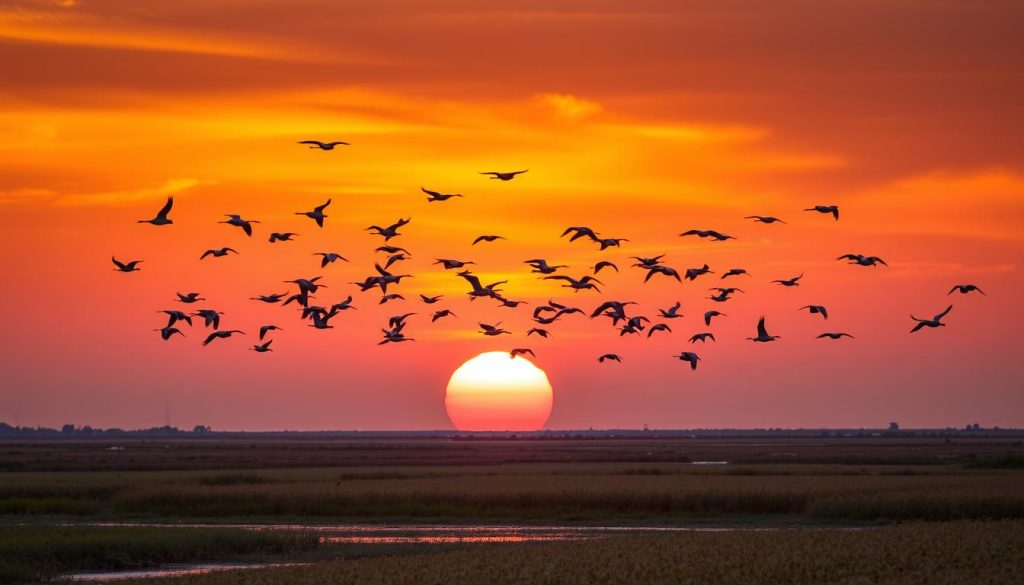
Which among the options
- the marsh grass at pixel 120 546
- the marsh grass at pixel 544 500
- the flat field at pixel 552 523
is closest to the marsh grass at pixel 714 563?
the flat field at pixel 552 523

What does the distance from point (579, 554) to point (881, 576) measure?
28.4 feet

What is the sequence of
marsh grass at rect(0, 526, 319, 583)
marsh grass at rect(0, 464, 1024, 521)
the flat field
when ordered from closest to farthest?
the flat field
marsh grass at rect(0, 526, 319, 583)
marsh grass at rect(0, 464, 1024, 521)

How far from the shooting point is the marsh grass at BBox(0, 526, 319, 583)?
3934 cm

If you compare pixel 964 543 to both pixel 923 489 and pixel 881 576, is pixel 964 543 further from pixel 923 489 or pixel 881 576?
pixel 923 489

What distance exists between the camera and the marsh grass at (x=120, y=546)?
39344 millimetres

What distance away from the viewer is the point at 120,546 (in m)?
42.9

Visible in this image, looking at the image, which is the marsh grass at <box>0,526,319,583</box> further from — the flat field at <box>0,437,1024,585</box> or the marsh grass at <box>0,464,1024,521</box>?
the marsh grass at <box>0,464,1024,521</box>

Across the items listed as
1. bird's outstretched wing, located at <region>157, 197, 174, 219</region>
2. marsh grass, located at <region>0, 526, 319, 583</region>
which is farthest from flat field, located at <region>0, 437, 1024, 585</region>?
bird's outstretched wing, located at <region>157, 197, 174, 219</region>

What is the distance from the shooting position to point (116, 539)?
143 ft

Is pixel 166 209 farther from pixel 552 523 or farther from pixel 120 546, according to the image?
pixel 552 523

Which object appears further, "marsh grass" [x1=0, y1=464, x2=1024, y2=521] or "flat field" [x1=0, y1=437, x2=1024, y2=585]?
"marsh grass" [x1=0, y1=464, x2=1024, y2=521]

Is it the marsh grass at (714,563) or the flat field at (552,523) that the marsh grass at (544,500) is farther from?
the marsh grass at (714,563)

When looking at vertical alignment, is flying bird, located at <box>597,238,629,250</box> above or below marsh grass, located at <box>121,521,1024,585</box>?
above

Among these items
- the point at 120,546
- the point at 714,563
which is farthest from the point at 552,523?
the point at 714,563
